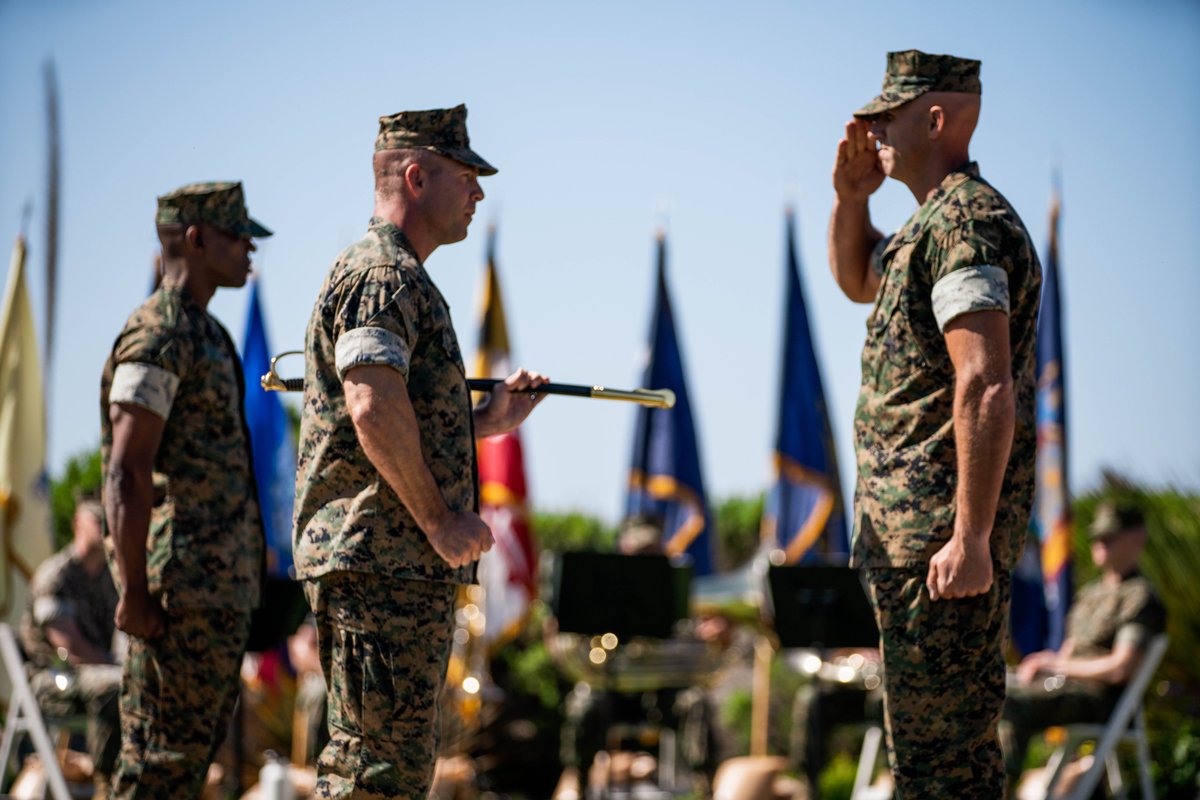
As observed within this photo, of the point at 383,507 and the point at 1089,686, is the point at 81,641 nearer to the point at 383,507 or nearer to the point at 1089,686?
the point at 383,507

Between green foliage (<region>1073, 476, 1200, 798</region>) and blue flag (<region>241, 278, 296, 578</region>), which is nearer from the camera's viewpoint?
green foliage (<region>1073, 476, 1200, 798</region>)

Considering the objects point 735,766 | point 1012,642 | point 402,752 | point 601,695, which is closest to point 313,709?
point 601,695

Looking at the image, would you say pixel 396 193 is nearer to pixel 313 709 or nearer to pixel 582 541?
pixel 313 709

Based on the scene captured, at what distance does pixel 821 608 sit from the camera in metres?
7.16

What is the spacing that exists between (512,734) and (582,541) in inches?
199

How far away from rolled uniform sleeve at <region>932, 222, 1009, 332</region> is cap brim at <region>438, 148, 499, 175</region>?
4.09 ft

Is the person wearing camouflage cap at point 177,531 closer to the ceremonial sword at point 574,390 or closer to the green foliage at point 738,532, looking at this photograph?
the ceremonial sword at point 574,390

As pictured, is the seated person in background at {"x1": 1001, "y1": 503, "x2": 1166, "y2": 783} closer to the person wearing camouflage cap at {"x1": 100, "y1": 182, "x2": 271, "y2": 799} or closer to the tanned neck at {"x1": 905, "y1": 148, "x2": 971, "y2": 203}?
the tanned neck at {"x1": 905, "y1": 148, "x2": 971, "y2": 203}

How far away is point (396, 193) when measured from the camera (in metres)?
4.00

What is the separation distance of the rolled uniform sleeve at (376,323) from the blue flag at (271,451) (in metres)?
6.90

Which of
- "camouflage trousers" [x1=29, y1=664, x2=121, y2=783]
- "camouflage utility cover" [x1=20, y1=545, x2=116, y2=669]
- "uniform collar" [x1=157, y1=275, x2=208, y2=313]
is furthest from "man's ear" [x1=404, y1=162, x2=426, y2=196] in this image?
"camouflage utility cover" [x1=20, y1=545, x2=116, y2=669]

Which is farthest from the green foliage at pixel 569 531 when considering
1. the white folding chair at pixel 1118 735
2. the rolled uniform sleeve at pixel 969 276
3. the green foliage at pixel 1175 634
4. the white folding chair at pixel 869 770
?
the rolled uniform sleeve at pixel 969 276

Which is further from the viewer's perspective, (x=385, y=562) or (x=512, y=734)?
(x=512, y=734)

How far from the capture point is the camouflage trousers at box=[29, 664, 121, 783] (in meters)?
6.80
